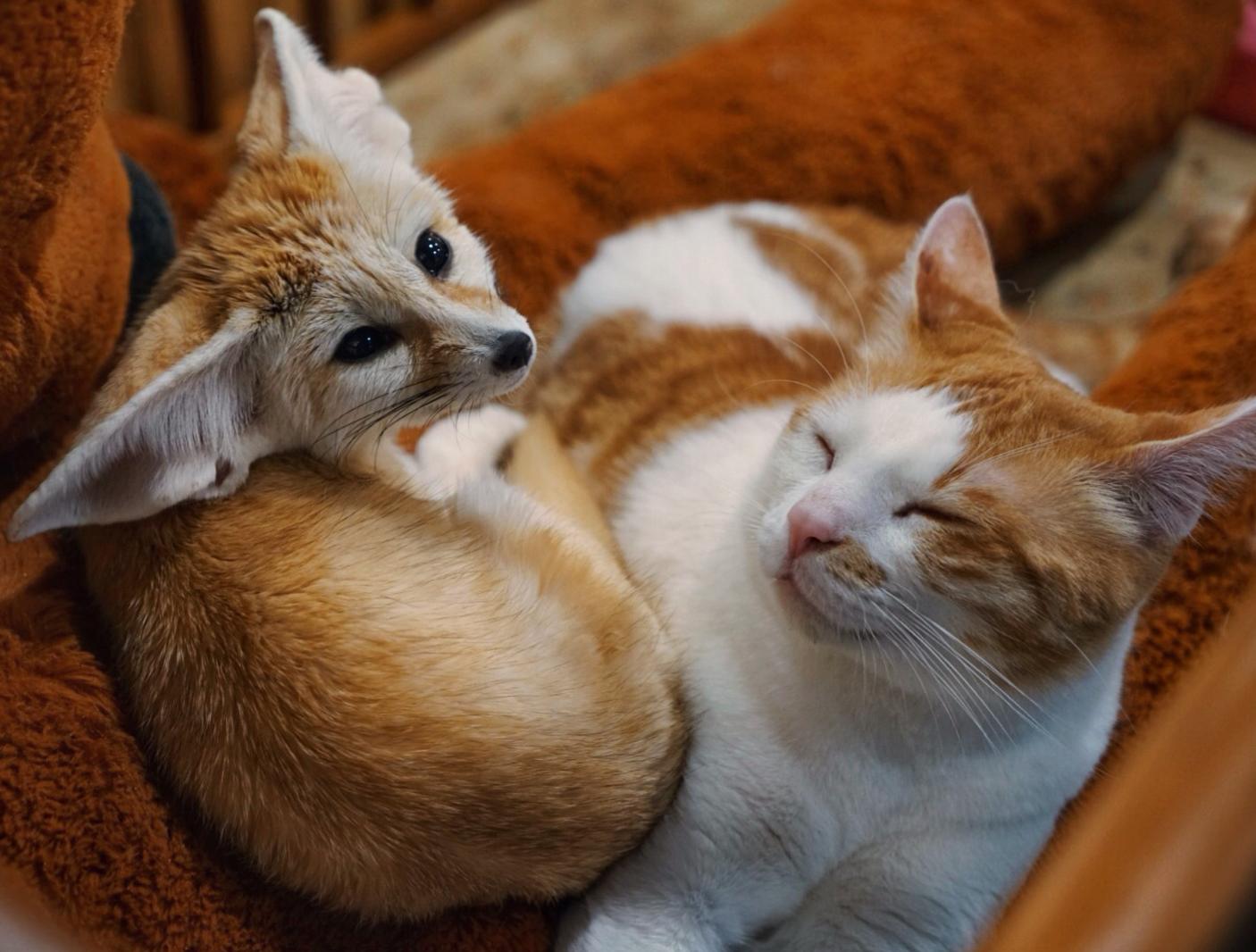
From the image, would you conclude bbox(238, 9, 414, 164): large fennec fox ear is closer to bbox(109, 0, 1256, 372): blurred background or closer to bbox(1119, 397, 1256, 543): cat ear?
bbox(1119, 397, 1256, 543): cat ear

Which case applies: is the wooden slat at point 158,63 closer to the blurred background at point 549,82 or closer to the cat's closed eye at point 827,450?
the blurred background at point 549,82

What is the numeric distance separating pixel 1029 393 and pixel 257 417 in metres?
0.70

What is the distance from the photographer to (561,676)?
1.03 metres

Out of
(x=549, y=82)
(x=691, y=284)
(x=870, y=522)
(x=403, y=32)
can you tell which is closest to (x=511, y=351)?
(x=870, y=522)

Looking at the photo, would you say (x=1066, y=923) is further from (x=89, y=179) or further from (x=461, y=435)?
(x=89, y=179)

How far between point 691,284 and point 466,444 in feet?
1.27

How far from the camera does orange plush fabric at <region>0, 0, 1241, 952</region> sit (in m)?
0.98

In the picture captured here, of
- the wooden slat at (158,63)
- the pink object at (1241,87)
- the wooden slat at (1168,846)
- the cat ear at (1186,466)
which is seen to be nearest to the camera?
the wooden slat at (1168,846)

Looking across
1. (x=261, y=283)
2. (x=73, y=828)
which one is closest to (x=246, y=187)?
(x=261, y=283)

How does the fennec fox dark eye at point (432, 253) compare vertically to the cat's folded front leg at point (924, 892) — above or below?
above

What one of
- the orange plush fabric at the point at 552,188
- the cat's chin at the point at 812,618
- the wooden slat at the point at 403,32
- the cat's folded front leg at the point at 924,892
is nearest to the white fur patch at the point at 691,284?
the orange plush fabric at the point at 552,188

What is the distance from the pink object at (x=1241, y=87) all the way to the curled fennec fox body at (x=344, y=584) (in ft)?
6.28

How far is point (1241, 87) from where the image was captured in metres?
2.32

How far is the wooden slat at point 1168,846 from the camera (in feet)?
→ 1.61
